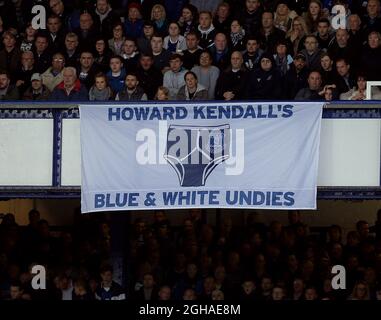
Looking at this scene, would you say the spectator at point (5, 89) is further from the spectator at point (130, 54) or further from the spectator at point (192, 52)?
the spectator at point (192, 52)

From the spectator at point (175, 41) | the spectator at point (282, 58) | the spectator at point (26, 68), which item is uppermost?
the spectator at point (175, 41)

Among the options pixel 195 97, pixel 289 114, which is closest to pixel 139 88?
pixel 195 97

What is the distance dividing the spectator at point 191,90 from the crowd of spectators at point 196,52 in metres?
0.01

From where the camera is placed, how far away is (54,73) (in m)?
19.3

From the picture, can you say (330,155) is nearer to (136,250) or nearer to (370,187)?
(370,187)

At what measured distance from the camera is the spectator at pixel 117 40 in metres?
19.8

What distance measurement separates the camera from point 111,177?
1783 centimetres

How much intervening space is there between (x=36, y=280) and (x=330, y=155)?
14.9 ft

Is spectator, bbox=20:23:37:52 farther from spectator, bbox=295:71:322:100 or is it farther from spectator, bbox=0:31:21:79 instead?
spectator, bbox=295:71:322:100

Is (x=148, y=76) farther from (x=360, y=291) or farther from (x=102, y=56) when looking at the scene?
(x=360, y=291)

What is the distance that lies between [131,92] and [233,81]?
1.34m

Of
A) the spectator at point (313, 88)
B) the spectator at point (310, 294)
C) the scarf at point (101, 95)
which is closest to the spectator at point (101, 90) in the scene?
the scarf at point (101, 95)
